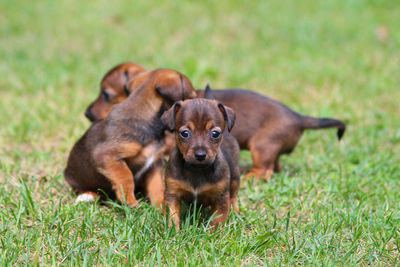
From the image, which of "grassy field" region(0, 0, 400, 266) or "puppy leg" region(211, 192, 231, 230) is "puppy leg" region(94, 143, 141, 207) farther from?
"puppy leg" region(211, 192, 231, 230)

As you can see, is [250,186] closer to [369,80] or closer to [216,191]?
[216,191]

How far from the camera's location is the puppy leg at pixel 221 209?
3656 millimetres

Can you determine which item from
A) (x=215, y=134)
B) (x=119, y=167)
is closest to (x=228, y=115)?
(x=215, y=134)

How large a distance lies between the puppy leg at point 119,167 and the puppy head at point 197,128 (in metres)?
0.80

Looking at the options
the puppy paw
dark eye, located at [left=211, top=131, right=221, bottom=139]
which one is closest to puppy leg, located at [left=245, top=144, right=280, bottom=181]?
the puppy paw

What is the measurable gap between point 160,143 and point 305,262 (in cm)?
173

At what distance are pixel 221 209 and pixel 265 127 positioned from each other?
180 centimetres

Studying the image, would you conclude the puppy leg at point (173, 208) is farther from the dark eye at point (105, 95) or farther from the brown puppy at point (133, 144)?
the dark eye at point (105, 95)

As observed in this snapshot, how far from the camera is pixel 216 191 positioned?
3.62 meters

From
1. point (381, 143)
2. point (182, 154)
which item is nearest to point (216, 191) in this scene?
point (182, 154)

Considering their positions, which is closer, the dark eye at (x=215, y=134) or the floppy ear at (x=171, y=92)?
the dark eye at (x=215, y=134)

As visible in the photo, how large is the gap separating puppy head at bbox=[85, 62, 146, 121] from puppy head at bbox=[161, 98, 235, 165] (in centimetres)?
178

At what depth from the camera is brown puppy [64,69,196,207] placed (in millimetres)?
4246

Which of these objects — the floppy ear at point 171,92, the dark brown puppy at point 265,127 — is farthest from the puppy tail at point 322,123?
the floppy ear at point 171,92
